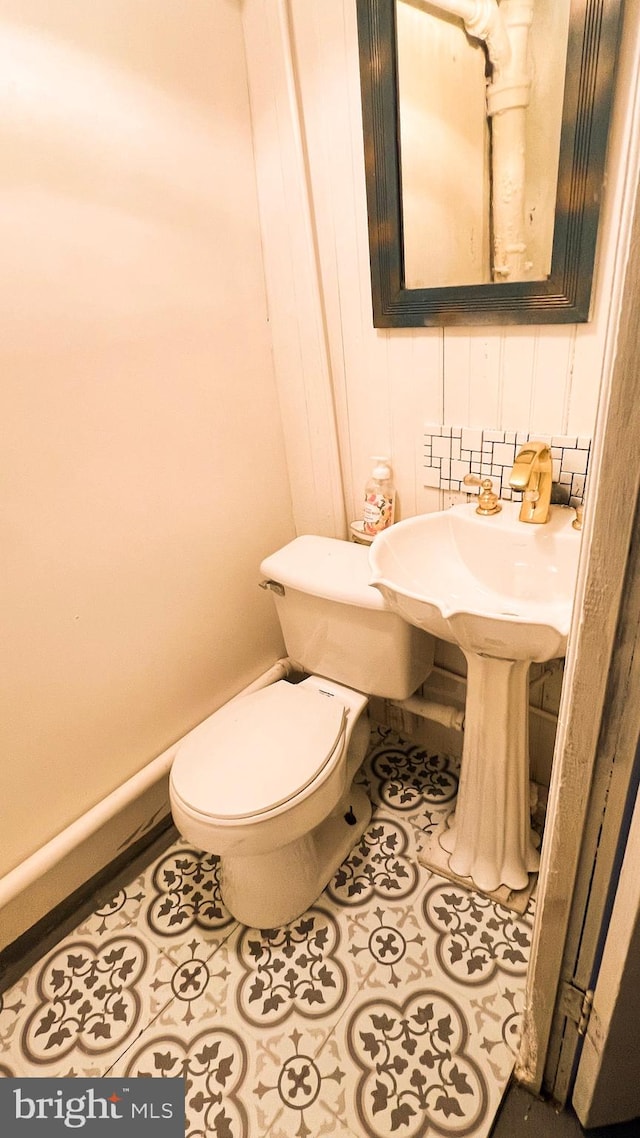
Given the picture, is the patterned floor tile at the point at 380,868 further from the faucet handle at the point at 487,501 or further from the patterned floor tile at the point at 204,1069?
the faucet handle at the point at 487,501

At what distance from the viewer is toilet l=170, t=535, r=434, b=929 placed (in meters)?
1.15

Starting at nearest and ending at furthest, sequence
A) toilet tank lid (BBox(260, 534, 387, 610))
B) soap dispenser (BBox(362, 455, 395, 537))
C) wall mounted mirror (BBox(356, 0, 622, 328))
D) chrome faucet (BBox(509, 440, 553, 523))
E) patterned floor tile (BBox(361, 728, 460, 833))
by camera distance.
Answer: wall mounted mirror (BBox(356, 0, 622, 328)), chrome faucet (BBox(509, 440, 553, 523)), toilet tank lid (BBox(260, 534, 387, 610)), soap dispenser (BBox(362, 455, 395, 537)), patterned floor tile (BBox(361, 728, 460, 833))

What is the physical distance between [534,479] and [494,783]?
2.24 ft

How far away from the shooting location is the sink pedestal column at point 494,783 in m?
1.17

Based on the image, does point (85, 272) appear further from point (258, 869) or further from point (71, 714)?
point (258, 869)

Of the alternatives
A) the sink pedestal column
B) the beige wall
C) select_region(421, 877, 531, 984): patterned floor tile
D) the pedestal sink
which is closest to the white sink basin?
the pedestal sink

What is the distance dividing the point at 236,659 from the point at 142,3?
58.4 inches

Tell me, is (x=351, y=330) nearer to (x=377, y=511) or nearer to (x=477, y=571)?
(x=377, y=511)

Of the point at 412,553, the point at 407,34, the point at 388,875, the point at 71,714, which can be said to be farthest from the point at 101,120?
the point at 388,875

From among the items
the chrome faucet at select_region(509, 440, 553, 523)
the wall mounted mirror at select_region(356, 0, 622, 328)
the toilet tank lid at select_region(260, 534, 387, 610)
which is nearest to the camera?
the wall mounted mirror at select_region(356, 0, 622, 328)

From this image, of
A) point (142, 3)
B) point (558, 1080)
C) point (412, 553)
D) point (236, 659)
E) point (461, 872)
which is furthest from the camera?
point (236, 659)

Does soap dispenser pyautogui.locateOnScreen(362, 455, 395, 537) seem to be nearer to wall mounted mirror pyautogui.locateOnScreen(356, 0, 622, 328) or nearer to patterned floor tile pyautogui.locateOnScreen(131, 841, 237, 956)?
wall mounted mirror pyautogui.locateOnScreen(356, 0, 622, 328)

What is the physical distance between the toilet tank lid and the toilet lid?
0.28m

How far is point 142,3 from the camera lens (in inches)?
42.8
